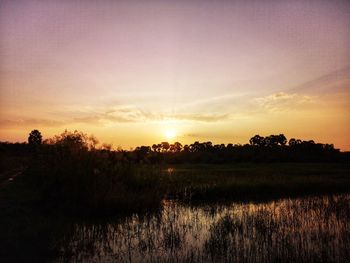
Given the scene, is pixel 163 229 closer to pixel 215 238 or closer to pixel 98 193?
pixel 215 238

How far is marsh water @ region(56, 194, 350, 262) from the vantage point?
10.7 m

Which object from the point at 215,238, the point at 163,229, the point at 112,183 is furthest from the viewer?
the point at 112,183

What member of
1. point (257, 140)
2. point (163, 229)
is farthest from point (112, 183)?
point (257, 140)

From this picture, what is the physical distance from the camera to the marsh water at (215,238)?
1074 cm

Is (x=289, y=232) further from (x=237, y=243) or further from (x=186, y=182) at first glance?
(x=186, y=182)

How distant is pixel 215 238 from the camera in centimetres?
1239

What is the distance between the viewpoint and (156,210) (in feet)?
66.9

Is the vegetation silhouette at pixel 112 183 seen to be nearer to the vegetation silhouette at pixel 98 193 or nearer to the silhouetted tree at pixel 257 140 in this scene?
the vegetation silhouette at pixel 98 193

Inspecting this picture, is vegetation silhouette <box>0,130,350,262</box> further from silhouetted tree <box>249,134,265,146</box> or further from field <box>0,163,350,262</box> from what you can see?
silhouetted tree <box>249,134,265,146</box>

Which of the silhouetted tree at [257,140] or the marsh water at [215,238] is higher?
the silhouetted tree at [257,140]

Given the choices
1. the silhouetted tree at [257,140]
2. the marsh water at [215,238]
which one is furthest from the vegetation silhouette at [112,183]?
the silhouetted tree at [257,140]

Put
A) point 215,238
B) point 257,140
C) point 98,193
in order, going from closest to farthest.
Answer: point 215,238 → point 98,193 → point 257,140

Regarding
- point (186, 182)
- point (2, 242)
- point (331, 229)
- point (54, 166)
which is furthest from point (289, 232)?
point (186, 182)

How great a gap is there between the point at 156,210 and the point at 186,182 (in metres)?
11.1
